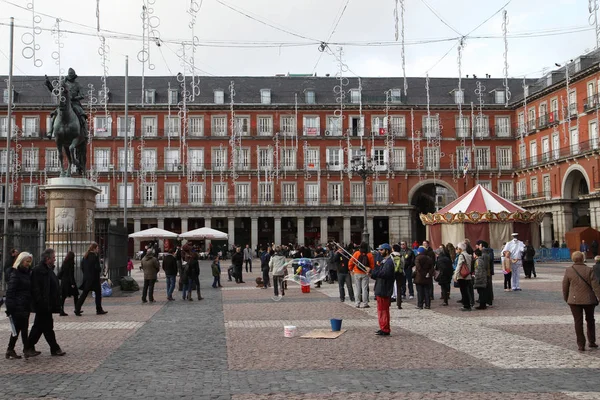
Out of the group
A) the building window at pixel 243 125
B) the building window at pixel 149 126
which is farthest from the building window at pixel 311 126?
the building window at pixel 149 126

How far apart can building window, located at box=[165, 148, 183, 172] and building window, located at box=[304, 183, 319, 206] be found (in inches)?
471

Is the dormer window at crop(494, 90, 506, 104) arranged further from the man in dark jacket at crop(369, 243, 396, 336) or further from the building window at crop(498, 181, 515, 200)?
the man in dark jacket at crop(369, 243, 396, 336)

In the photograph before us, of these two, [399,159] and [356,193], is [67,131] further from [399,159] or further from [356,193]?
[399,159]

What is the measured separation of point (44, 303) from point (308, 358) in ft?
12.2

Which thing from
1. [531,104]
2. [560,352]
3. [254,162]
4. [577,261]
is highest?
[531,104]

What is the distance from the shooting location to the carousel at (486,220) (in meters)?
34.5

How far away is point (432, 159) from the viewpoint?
62.0m

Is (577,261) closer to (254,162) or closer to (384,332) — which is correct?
(384,332)

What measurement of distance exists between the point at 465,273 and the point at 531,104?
46.3m

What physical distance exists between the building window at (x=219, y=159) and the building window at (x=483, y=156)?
2359 cm

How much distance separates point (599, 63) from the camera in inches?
1754

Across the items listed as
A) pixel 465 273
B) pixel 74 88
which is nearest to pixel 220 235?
pixel 74 88

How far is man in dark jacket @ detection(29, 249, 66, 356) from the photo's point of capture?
363 inches

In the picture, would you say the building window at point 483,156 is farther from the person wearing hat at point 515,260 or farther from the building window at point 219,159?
the person wearing hat at point 515,260
